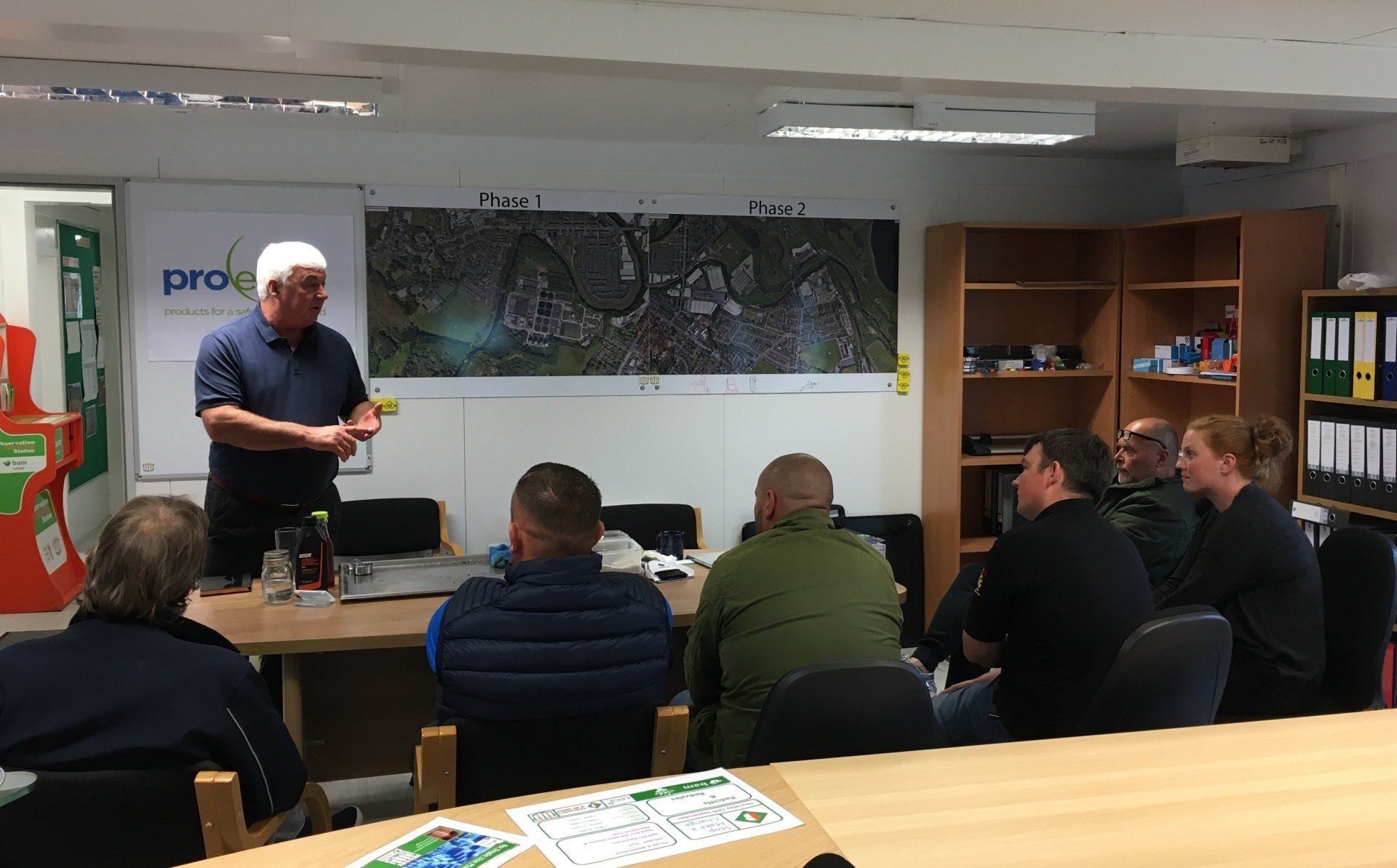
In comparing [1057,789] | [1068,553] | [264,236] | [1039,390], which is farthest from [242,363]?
[1039,390]

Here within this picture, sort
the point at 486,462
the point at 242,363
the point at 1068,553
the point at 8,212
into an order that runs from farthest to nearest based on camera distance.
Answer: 1. the point at 8,212
2. the point at 486,462
3. the point at 242,363
4. the point at 1068,553

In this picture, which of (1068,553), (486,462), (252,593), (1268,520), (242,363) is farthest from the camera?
(486,462)

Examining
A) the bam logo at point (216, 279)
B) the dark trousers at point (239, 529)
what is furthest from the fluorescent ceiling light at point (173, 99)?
the dark trousers at point (239, 529)

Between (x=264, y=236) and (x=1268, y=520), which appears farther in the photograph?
(x=264, y=236)

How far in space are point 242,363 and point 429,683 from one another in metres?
1.16

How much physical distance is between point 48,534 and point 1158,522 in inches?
203

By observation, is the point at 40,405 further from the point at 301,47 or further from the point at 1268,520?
the point at 1268,520

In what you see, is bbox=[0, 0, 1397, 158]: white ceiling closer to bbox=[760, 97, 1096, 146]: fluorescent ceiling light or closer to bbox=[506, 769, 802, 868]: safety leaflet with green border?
bbox=[760, 97, 1096, 146]: fluorescent ceiling light

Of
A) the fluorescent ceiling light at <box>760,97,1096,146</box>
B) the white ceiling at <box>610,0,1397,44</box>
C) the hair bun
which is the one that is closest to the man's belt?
the white ceiling at <box>610,0,1397,44</box>

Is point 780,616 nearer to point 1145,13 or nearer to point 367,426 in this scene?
point 367,426

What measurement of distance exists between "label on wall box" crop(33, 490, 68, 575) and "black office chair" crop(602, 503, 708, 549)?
109 inches

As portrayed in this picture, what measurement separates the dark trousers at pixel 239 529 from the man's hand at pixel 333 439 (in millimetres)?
297

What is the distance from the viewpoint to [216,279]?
4926 mm

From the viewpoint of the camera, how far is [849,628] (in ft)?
8.00
